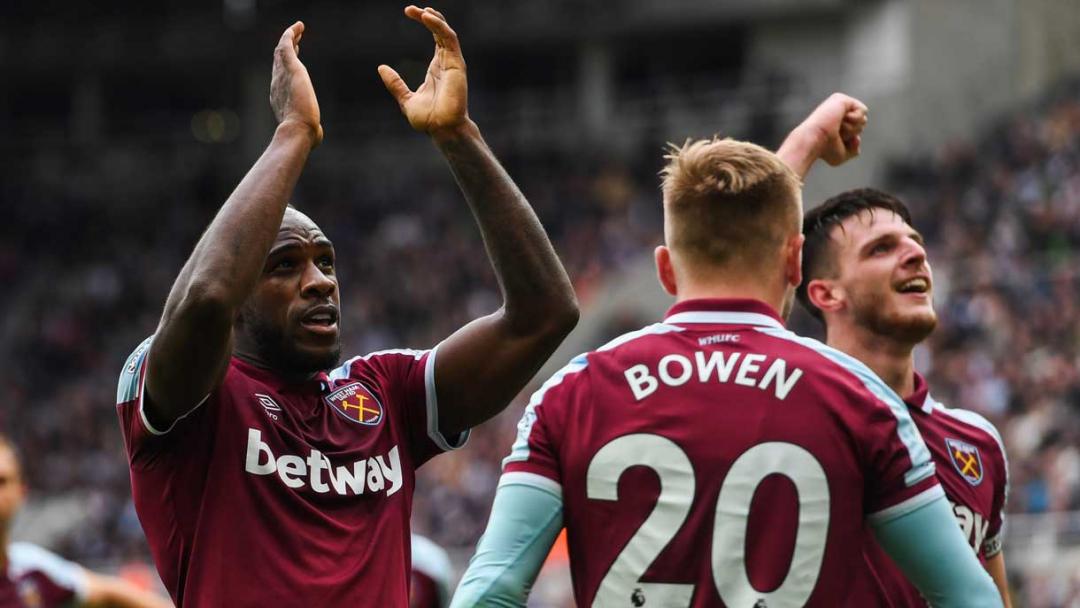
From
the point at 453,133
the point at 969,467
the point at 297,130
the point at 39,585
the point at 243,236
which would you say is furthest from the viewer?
the point at 39,585

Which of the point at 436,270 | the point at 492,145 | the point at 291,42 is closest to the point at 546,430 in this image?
the point at 291,42

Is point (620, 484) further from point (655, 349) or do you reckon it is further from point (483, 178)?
point (483, 178)

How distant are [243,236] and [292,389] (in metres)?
0.56

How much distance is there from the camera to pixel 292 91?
3852mm

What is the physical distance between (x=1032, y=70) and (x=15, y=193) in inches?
809

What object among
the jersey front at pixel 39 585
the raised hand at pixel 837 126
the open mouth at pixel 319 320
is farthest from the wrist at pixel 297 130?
the jersey front at pixel 39 585

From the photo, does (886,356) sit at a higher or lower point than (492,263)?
lower

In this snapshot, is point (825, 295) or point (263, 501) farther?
point (825, 295)

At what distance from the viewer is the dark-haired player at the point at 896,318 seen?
4223 millimetres

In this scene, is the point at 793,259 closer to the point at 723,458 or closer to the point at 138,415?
the point at 723,458

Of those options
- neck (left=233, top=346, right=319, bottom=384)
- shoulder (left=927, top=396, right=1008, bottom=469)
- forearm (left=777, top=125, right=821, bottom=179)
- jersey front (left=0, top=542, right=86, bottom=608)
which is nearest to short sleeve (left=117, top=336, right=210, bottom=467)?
neck (left=233, top=346, right=319, bottom=384)

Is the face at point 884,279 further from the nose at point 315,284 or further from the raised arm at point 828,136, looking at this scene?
the nose at point 315,284

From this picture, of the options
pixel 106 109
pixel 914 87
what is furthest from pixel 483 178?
pixel 106 109

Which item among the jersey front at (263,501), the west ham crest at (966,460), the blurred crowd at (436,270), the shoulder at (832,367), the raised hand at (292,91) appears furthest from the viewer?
the blurred crowd at (436,270)
